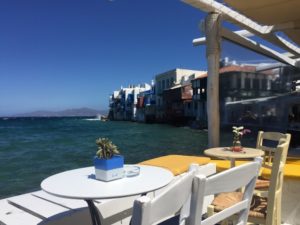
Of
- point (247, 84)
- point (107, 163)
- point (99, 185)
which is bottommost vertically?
point (99, 185)

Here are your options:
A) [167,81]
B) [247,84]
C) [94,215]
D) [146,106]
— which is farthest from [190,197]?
[146,106]

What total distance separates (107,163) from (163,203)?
2.68ft

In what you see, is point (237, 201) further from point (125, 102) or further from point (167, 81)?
point (125, 102)

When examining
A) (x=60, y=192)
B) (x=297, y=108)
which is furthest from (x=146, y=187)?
(x=297, y=108)

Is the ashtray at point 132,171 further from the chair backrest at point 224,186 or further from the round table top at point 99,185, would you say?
the chair backrest at point 224,186

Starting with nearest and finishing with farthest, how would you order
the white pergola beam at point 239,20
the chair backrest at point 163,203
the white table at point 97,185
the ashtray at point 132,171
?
the chair backrest at point 163,203, the white table at point 97,185, the ashtray at point 132,171, the white pergola beam at point 239,20

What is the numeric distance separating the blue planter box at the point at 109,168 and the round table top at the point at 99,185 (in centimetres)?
A: 3

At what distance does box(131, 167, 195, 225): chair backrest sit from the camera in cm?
88

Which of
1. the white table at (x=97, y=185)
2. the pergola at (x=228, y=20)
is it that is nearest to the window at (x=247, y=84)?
the pergola at (x=228, y=20)

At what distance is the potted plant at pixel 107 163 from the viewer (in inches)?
67.3

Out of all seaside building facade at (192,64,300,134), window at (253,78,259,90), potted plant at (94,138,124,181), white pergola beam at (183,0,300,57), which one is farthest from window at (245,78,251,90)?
potted plant at (94,138,124,181)

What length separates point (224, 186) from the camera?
1159mm

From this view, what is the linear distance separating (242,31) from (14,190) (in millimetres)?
10573

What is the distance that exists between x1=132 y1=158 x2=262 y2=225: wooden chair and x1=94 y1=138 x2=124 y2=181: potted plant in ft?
2.14
